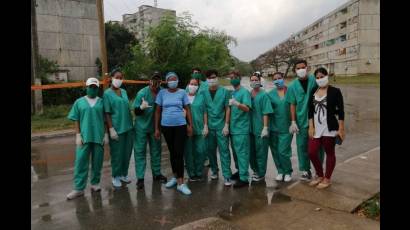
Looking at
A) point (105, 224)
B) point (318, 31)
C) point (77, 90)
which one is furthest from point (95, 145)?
point (318, 31)

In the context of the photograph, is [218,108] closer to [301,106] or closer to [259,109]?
[259,109]

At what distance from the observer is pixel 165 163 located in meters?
7.27

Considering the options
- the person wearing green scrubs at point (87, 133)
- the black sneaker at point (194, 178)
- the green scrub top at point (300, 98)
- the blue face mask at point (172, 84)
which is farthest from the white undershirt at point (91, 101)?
the green scrub top at point (300, 98)

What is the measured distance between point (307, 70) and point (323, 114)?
2.74ft

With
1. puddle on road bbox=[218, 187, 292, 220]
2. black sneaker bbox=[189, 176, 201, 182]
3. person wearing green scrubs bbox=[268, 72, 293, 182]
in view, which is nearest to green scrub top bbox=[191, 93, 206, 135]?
black sneaker bbox=[189, 176, 201, 182]

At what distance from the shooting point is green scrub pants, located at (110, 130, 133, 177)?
574 cm

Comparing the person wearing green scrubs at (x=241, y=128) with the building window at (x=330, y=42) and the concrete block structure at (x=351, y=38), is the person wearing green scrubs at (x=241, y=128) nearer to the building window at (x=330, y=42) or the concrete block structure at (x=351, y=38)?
the concrete block structure at (x=351, y=38)

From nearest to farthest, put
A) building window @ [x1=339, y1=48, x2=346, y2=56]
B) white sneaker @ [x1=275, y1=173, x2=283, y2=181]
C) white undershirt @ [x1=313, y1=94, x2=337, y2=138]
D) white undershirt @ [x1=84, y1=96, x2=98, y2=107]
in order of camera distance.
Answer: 1. white undershirt @ [x1=313, y1=94, x2=337, y2=138]
2. white undershirt @ [x1=84, y1=96, x2=98, y2=107]
3. white sneaker @ [x1=275, y1=173, x2=283, y2=181]
4. building window @ [x1=339, y1=48, x2=346, y2=56]

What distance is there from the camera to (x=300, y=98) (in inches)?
223

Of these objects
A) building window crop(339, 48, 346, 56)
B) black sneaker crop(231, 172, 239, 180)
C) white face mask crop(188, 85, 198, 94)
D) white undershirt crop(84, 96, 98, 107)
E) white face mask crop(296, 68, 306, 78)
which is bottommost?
black sneaker crop(231, 172, 239, 180)

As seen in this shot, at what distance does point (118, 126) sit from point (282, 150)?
2.58 m

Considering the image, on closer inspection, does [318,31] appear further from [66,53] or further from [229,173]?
[229,173]

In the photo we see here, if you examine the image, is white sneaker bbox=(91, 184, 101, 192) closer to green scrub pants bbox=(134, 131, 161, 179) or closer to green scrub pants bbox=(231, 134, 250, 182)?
green scrub pants bbox=(134, 131, 161, 179)

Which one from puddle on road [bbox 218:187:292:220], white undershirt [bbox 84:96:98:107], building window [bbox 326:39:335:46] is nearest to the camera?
puddle on road [bbox 218:187:292:220]
